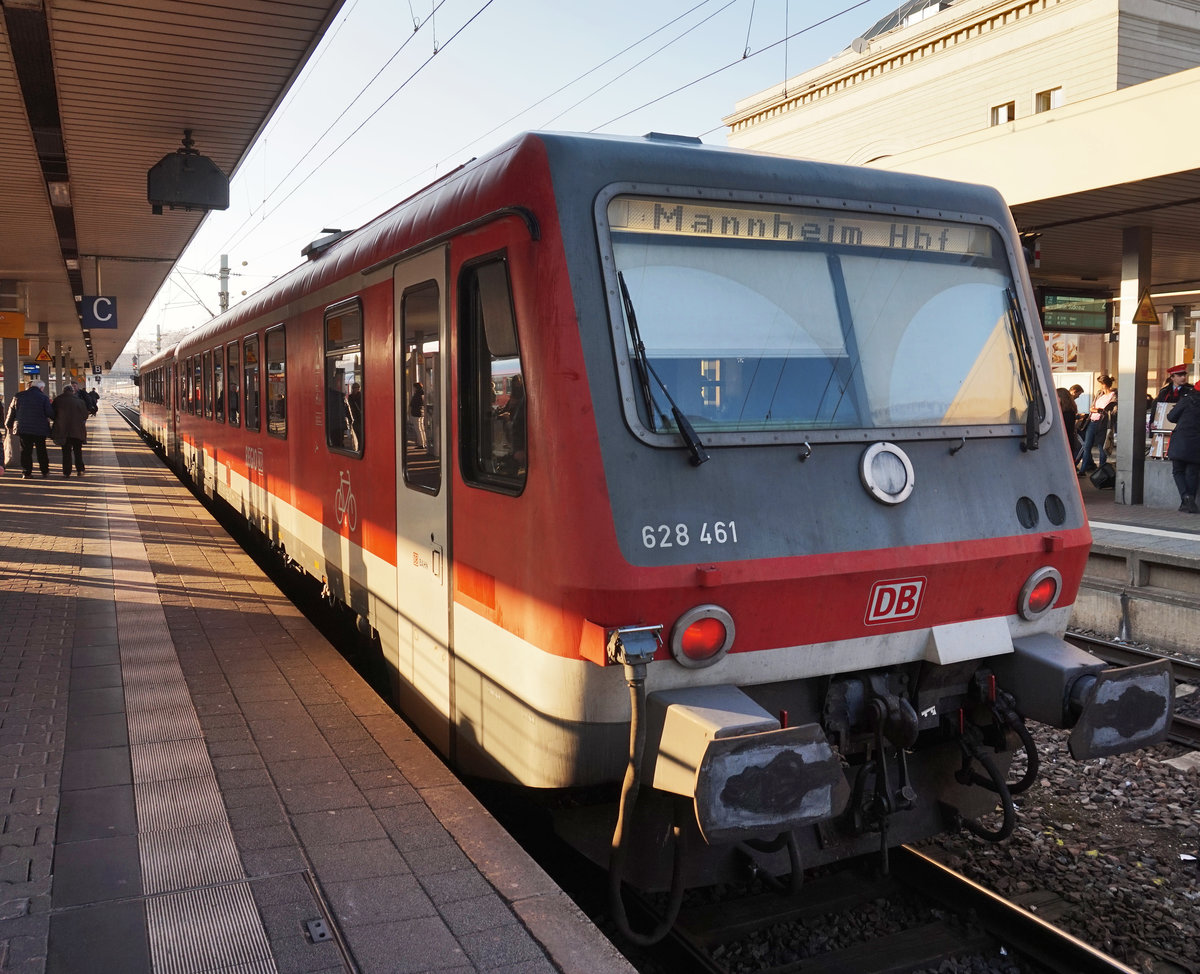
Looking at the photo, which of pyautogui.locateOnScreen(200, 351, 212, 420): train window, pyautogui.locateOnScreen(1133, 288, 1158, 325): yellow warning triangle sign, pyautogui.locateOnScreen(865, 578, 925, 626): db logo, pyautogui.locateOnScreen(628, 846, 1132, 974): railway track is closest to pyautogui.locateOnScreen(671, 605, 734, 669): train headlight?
pyautogui.locateOnScreen(865, 578, 925, 626): db logo

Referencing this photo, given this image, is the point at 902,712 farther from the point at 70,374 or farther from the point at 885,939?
the point at 70,374

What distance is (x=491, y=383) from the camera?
4180 mm

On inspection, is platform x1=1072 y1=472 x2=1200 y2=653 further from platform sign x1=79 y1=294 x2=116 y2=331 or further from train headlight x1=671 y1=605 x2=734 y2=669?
platform sign x1=79 y1=294 x2=116 y2=331

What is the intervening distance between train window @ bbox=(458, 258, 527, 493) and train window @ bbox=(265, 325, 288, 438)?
4.48 metres

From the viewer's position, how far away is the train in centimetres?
355

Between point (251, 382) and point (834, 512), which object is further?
point (251, 382)

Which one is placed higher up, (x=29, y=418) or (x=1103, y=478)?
(x=29, y=418)

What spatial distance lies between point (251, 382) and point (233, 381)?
1.41m

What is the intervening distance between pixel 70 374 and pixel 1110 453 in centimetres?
5567

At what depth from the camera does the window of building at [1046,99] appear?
83.3 ft

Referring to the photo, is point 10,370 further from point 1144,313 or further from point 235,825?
point 235,825

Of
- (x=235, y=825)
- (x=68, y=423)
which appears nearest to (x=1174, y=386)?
(x=235, y=825)

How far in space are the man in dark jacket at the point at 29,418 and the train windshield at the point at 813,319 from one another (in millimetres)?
18504

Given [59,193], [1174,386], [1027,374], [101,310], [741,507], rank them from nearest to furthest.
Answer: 1. [741,507]
2. [1027,374]
3. [59,193]
4. [1174,386]
5. [101,310]
